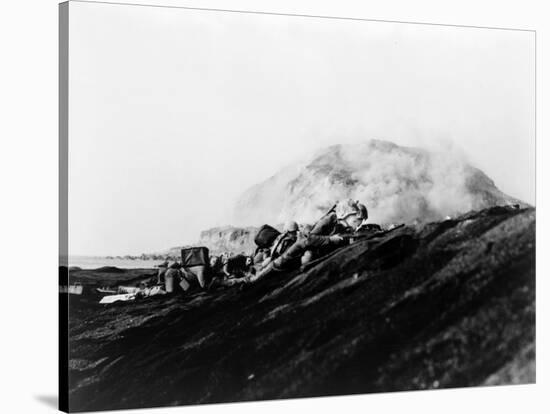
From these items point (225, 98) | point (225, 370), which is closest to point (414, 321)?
point (225, 370)

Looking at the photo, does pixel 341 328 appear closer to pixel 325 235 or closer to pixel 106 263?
pixel 325 235

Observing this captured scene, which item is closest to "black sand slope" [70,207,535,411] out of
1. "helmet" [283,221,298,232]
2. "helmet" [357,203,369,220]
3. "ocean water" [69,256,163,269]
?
"ocean water" [69,256,163,269]

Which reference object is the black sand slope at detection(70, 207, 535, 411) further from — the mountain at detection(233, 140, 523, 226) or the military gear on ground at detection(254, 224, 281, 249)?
the military gear on ground at detection(254, 224, 281, 249)

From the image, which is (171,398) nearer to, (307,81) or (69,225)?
(69,225)

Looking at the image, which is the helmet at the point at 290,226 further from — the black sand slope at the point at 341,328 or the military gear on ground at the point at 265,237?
the black sand slope at the point at 341,328

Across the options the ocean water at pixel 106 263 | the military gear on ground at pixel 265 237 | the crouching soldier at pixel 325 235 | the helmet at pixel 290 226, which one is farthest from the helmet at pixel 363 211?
the ocean water at pixel 106 263

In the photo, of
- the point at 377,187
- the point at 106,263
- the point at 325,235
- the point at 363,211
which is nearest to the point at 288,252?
the point at 325,235
